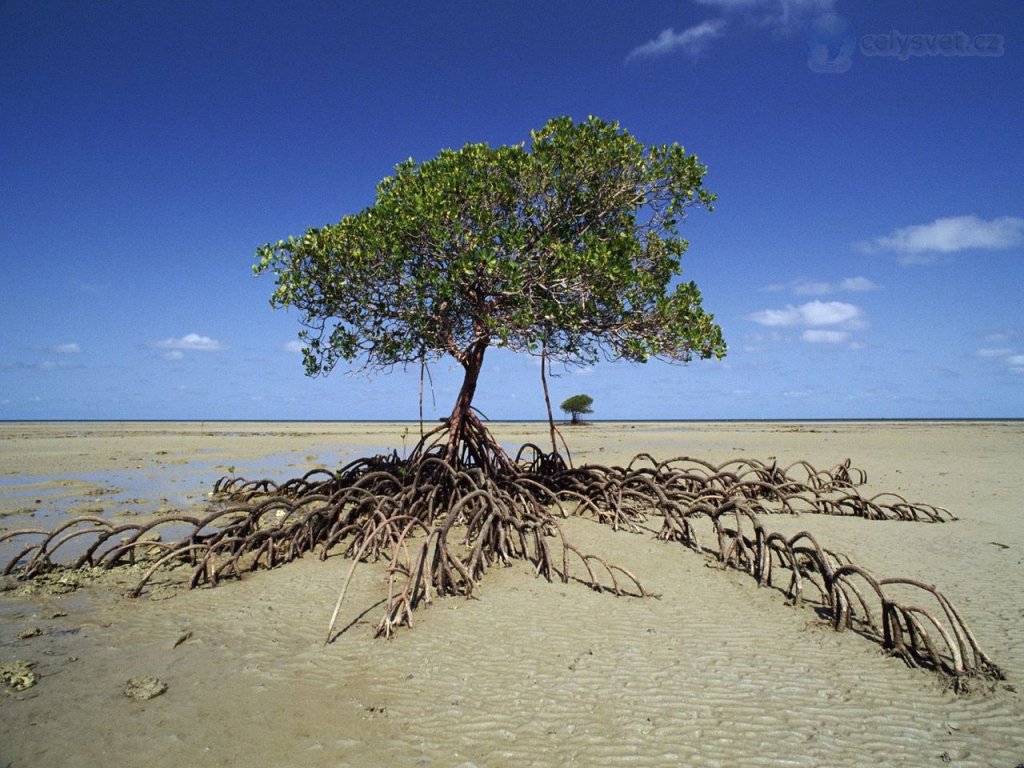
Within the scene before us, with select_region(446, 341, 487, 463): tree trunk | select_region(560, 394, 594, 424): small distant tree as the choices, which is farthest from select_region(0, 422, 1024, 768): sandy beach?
select_region(560, 394, 594, 424): small distant tree

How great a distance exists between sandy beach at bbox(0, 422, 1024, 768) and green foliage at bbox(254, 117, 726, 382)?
124 inches

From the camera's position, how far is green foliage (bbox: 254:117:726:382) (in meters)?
7.56

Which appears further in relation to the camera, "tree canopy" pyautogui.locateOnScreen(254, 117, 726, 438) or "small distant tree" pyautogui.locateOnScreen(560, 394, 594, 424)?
"small distant tree" pyautogui.locateOnScreen(560, 394, 594, 424)

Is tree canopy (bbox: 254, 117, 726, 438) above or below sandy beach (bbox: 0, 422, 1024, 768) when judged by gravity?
above

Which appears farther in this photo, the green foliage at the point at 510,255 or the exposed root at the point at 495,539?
Result: the green foliage at the point at 510,255

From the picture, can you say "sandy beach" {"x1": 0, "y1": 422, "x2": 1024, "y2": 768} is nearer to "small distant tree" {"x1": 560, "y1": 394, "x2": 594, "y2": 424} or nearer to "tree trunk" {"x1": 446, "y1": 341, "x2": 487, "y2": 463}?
"tree trunk" {"x1": 446, "y1": 341, "x2": 487, "y2": 463}

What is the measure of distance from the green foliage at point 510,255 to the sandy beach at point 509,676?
314cm

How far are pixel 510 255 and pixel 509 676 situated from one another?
17.7ft

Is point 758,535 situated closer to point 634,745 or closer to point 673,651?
point 673,651

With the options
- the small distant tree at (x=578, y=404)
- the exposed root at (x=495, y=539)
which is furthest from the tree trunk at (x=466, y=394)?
the small distant tree at (x=578, y=404)

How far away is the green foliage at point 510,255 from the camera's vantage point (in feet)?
24.8

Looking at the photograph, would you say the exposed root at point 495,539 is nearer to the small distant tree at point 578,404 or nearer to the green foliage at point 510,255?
the green foliage at point 510,255

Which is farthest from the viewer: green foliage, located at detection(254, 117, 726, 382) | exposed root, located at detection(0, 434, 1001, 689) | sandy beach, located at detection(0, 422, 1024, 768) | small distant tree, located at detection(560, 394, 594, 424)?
small distant tree, located at detection(560, 394, 594, 424)

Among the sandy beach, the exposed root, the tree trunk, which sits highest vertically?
the tree trunk
